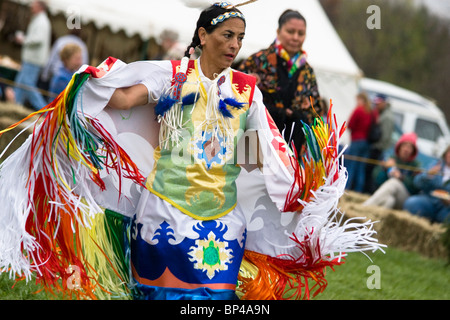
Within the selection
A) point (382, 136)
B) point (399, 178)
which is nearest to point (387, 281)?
point (399, 178)

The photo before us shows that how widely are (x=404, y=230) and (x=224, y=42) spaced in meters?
5.40

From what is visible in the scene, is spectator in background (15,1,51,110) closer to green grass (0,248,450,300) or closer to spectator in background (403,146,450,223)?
spectator in background (403,146,450,223)

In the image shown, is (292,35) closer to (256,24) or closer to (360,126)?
(360,126)

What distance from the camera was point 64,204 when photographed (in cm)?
389

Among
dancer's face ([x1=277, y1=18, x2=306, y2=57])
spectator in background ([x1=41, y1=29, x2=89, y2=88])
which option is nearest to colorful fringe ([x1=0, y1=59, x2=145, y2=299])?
dancer's face ([x1=277, y1=18, x2=306, y2=57])

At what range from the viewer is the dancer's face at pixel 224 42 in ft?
12.9

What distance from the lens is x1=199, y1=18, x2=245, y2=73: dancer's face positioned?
395 cm

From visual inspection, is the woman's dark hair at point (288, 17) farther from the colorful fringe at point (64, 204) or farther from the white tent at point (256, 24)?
the white tent at point (256, 24)

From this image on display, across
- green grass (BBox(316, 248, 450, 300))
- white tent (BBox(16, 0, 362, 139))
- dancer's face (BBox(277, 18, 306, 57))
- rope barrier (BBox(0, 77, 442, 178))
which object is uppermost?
white tent (BBox(16, 0, 362, 139))

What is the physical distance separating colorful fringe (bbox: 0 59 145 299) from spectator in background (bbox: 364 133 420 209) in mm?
5759

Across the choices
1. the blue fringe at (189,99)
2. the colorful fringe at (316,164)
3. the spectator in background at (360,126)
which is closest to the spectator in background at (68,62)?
the spectator in background at (360,126)

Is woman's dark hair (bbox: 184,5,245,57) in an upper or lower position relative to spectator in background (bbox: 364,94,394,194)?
upper

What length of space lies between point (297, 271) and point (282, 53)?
226cm
